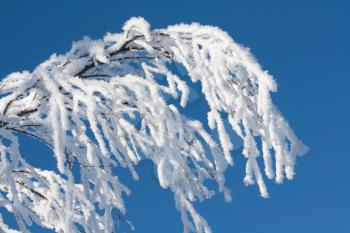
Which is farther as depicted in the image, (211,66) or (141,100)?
(141,100)

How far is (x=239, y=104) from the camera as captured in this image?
237 cm

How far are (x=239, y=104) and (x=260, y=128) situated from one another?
26 centimetres

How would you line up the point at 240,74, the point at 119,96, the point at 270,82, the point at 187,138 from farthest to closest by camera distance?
the point at 187,138 → the point at 119,96 → the point at 240,74 → the point at 270,82

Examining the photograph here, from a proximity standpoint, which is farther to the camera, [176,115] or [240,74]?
[176,115]

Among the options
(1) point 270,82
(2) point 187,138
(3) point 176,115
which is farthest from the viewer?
(2) point 187,138

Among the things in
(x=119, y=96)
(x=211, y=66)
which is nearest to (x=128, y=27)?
(x=119, y=96)

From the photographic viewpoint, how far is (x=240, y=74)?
90.7 inches

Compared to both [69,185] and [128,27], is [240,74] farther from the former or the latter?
[69,185]

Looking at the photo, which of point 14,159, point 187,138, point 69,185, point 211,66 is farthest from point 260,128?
point 14,159

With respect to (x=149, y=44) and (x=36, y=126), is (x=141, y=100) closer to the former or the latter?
(x=149, y=44)

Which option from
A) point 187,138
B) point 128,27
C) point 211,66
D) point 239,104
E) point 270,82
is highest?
point 128,27

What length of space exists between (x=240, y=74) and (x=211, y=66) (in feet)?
0.49

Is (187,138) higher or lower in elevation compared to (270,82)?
higher

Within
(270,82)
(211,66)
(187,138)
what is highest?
(187,138)
